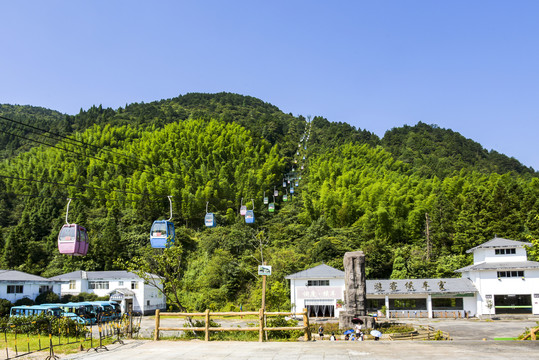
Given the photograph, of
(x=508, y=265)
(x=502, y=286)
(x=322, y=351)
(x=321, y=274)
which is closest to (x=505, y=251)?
(x=508, y=265)

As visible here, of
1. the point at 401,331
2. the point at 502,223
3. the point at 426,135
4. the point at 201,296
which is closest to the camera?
the point at 401,331

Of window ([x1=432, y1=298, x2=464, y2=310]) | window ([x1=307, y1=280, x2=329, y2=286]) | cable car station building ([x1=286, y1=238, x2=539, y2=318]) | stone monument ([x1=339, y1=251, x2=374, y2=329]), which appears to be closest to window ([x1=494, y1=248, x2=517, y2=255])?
cable car station building ([x1=286, y1=238, x2=539, y2=318])

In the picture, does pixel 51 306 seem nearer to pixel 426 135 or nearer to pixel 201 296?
pixel 201 296

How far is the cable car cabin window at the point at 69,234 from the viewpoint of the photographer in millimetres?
20498

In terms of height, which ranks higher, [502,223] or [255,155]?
[255,155]

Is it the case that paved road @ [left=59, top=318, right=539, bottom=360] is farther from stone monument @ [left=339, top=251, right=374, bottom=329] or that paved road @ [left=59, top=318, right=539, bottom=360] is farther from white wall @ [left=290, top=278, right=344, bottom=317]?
white wall @ [left=290, top=278, right=344, bottom=317]

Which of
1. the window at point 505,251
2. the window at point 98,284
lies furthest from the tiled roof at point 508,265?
the window at point 98,284

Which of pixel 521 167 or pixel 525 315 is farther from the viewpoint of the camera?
pixel 521 167

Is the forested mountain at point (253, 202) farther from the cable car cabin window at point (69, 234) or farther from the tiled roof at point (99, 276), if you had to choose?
the tiled roof at point (99, 276)

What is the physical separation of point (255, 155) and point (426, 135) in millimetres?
48022

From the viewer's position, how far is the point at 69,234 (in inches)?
812

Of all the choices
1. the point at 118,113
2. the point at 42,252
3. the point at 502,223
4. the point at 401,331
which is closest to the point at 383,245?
the point at 502,223

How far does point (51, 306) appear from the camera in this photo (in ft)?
91.7

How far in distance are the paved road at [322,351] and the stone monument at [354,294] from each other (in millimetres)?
10756
